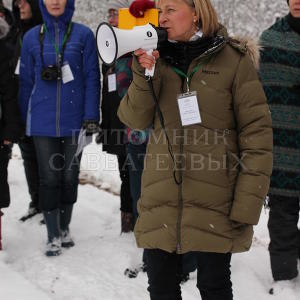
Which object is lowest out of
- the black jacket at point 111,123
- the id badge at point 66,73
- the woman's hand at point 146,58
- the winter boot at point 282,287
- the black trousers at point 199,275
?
the winter boot at point 282,287

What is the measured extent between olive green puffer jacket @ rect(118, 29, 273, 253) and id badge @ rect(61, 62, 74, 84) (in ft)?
5.70

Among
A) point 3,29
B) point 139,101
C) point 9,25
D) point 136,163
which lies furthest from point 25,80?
point 139,101

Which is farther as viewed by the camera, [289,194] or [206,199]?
[289,194]

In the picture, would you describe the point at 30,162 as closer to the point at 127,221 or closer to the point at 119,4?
the point at 127,221

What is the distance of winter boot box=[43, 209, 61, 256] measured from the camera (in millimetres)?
4195

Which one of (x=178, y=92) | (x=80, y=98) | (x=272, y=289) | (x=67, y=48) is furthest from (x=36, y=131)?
(x=272, y=289)

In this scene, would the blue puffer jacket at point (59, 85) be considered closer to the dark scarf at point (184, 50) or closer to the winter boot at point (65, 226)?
the winter boot at point (65, 226)

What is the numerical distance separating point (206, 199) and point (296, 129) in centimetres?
128

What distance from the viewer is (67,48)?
13.1 feet

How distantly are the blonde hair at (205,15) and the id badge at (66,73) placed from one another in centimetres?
179

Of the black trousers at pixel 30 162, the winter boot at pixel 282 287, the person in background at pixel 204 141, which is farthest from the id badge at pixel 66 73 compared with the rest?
the winter boot at pixel 282 287

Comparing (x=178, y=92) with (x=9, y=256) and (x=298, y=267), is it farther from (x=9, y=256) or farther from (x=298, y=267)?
(x=9, y=256)

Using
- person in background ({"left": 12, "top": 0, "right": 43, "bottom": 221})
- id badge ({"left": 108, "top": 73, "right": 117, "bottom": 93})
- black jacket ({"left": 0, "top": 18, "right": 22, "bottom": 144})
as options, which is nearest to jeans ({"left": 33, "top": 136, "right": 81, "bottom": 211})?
black jacket ({"left": 0, "top": 18, "right": 22, "bottom": 144})

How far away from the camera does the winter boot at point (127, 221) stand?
4.62 metres
